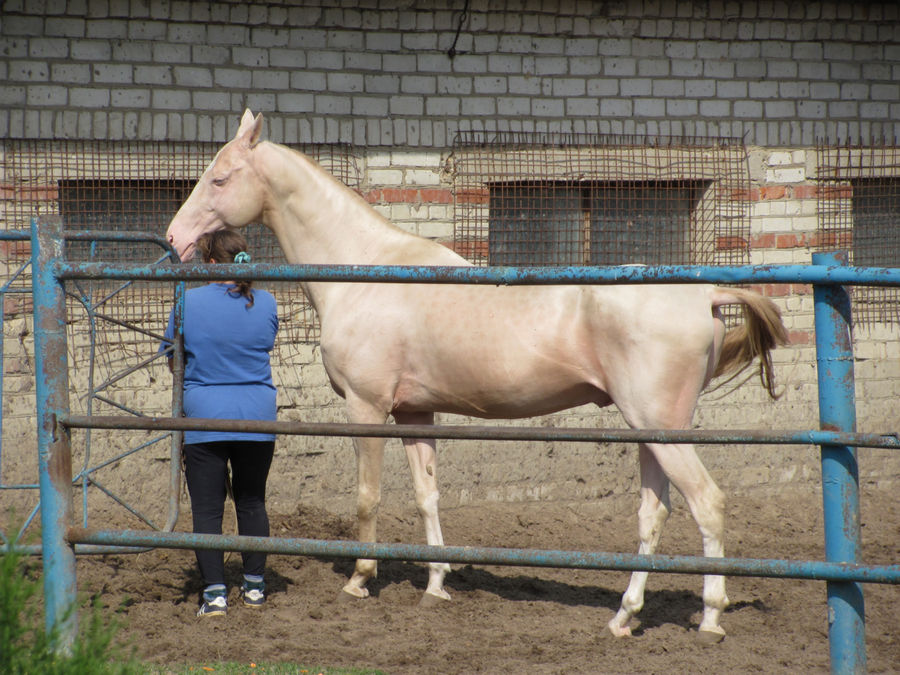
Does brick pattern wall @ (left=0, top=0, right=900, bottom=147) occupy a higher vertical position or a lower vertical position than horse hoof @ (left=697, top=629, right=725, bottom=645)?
higher

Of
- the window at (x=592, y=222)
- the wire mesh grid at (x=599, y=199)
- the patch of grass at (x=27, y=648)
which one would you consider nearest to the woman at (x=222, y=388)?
the patch of grass at (x=27, y=648)

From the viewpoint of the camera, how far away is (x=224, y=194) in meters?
4.70

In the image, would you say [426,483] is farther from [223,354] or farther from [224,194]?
[224,194]

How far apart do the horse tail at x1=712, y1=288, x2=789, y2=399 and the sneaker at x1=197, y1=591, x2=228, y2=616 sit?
2.48m

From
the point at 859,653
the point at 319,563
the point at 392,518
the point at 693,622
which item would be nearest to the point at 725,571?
the point at 859,653

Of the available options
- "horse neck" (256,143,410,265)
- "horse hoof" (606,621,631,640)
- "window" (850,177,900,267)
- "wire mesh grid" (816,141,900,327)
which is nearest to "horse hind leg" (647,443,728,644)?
"horse hoof" (606,621,631,640)

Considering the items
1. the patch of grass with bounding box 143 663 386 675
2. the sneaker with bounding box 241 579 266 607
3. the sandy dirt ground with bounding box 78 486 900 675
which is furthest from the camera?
the sneaker with bounding box 241 579 266 607

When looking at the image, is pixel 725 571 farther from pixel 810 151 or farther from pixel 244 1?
pixel 810 151

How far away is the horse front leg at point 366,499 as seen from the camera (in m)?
4.52

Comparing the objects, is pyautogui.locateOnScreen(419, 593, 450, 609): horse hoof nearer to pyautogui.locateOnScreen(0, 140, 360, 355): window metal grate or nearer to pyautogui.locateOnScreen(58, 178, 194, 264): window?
pyautogui.locateOnScreen(0, 140, 360, 355): window metal grate

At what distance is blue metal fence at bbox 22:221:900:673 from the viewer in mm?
2020

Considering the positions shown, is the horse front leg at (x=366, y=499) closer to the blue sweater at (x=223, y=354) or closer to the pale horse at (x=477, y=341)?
the pale horse at (x=477, y=341)

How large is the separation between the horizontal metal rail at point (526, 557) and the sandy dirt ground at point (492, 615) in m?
1.51

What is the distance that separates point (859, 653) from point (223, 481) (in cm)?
297
